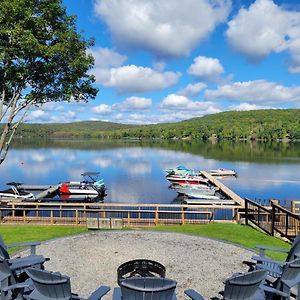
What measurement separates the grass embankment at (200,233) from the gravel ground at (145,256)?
1149 millimetres

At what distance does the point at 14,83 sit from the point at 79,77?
2.42 meters

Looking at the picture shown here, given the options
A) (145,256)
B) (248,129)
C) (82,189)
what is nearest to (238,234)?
(145,256)

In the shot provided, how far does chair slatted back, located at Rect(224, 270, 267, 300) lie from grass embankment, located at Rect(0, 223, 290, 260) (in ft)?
17.5

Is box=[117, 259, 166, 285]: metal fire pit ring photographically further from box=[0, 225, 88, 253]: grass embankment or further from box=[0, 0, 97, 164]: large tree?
box=[0, 0, 97, 164]: large tree

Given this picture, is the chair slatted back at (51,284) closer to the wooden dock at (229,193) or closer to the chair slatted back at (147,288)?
the chair slatted back at (147,288)

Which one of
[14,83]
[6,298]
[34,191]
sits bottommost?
[34,191]

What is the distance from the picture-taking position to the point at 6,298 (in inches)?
180

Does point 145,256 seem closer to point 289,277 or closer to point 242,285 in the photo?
point 289,277

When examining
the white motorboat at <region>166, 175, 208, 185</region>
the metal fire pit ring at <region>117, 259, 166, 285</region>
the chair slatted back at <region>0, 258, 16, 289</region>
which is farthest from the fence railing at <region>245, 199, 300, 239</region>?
the white motorboat at <region>166, 175, 208, 185</region>

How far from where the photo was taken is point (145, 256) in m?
7.52

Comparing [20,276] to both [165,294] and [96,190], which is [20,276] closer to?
[165,294]

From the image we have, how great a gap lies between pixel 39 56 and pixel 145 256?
7958 millimetres

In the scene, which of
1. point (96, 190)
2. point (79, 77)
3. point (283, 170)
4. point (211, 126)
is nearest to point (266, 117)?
point (211, 126)

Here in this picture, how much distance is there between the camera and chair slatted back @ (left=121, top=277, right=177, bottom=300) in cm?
331
